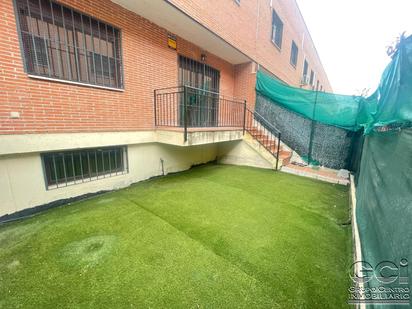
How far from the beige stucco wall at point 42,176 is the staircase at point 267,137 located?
2654 millimetres

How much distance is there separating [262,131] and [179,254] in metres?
6.18

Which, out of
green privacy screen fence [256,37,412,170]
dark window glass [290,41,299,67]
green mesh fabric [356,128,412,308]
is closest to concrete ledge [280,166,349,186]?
green privacy screen fence [256,37,412,170]

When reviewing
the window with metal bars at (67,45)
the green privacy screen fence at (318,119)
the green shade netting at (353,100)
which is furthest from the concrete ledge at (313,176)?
the window with metal bars at (67,45)

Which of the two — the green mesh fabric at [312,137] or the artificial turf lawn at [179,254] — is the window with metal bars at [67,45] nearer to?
the artificial turf lawn at [179,254]

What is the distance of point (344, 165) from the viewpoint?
5.85 m

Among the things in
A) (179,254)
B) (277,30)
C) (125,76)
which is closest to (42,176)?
(125,76)

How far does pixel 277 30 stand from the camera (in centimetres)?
928

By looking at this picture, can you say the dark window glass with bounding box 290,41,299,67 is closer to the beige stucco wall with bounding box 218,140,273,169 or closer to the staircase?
the staircase

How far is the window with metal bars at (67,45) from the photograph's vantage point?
3037 millimetres

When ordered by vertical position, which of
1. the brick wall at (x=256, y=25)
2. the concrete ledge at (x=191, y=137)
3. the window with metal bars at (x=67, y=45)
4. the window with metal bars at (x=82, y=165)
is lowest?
the window with metal bars at (x=82, y=165)

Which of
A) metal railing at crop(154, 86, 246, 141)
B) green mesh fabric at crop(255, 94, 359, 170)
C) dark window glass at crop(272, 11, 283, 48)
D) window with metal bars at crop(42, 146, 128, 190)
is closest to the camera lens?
window with metal bars at crop(42, 146, 128, 190)

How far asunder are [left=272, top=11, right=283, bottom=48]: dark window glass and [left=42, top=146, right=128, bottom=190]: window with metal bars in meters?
8.74

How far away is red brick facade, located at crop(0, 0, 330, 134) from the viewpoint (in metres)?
2.87

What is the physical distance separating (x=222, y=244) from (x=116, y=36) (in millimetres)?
4613
